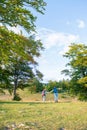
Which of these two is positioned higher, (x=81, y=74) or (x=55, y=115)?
(x=81, y=74)

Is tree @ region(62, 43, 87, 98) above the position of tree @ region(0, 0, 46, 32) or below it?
above

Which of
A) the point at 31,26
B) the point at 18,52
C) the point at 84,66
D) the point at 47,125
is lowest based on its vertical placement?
the point at 47,125

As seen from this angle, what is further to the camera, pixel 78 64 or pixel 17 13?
pixel 78 64

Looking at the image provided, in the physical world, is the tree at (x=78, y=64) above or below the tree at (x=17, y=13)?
above

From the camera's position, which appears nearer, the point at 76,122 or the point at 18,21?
the point at 18,21

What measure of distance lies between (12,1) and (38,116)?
6.56 metres

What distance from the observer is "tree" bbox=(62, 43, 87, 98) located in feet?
231

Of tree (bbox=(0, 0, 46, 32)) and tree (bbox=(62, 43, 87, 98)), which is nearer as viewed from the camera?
tree (bbox=(0, 0, 46, 32))

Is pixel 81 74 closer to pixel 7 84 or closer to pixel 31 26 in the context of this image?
pixel 7 84

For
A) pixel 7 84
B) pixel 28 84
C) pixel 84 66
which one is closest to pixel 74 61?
pixel 84 66

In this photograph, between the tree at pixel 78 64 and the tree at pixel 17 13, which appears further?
the tree at pixel 78 64

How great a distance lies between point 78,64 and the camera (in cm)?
7069

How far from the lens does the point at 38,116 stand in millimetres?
21078

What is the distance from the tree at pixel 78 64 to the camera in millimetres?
70506
